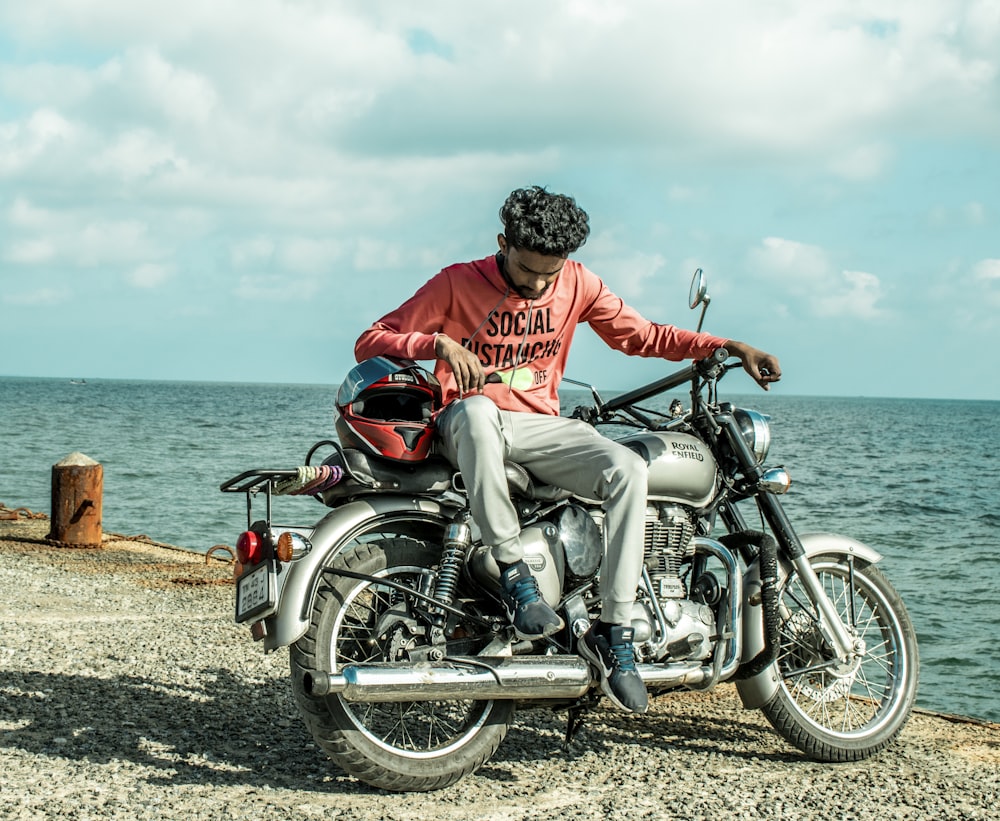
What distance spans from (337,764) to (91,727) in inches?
52.0

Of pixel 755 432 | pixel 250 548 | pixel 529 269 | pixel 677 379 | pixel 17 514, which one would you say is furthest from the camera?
pixel 17 514

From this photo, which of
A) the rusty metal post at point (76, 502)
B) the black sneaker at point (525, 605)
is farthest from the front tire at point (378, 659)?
the rusty metal post at point (76, 502)

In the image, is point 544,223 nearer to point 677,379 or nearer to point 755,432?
point 677,379

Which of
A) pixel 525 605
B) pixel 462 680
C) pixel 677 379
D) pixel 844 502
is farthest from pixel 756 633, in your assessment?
pixel 844 502

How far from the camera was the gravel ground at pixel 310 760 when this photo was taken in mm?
4121

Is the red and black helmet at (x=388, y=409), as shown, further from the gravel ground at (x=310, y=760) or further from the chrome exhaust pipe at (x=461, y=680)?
the gravel ground at (x=310, y=760)

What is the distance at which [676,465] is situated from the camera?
15.5 ft

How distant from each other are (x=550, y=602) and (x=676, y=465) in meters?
0.79

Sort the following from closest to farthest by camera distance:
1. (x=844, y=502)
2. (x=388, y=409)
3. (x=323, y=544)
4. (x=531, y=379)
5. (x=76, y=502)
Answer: (x=323, y=544) < (x=388, y=409) < (x=531, y=379) < (x=76, y=502) < (x=844, y=502)

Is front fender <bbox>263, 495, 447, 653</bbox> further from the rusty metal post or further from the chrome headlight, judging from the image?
the rusty metal post

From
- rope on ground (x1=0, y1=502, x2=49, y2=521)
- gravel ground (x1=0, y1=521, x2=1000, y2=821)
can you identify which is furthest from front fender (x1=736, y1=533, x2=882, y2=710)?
rope on ground (x1=0, y1=502, x2=49, y2=521)

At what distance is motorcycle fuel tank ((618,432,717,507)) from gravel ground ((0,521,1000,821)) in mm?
1117

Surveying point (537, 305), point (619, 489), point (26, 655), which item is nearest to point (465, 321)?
point (537, 305)

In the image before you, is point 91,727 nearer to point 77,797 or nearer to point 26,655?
point 77,797
